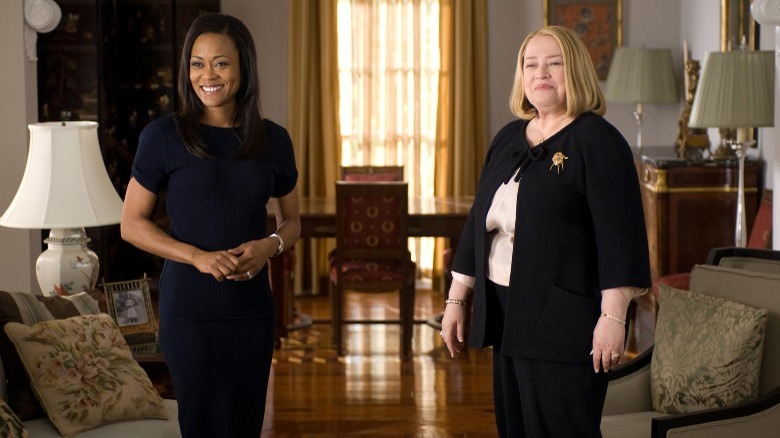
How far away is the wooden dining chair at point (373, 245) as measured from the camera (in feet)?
20.2

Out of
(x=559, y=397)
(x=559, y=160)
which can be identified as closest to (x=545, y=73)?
(x=559, y=160)

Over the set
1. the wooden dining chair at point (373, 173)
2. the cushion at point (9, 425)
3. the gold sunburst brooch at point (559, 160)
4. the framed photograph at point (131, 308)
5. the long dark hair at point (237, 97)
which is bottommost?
the cushion at point (9, 425)

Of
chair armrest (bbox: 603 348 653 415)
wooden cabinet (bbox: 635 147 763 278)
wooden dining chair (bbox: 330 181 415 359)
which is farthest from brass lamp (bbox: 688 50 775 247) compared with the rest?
chair armrest (bbox: 603 348 653 415)

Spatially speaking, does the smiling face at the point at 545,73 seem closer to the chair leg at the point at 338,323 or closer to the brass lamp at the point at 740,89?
the brass lamp at the point at 740,89

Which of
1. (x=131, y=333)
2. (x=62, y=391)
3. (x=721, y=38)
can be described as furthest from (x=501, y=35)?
(x=62, y=391)

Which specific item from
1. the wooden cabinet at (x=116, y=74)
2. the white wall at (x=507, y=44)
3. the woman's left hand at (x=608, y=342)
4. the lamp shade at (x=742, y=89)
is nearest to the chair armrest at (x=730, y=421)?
the woman's left hand at (x=608, y=342)

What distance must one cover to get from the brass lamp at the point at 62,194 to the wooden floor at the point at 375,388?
136 centimetres

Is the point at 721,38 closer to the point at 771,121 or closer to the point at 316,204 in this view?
the point at 771,121

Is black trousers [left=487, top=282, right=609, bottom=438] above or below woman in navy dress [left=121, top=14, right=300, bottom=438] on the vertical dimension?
below

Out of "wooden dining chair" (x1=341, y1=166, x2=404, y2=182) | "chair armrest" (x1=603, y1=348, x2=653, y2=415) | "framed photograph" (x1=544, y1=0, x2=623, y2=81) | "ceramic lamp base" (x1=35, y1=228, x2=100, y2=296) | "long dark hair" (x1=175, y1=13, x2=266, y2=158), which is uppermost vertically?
"framed photograph" (x1=544, y1=0, x2=623, y2=81)

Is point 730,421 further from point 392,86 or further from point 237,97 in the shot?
point 392,86

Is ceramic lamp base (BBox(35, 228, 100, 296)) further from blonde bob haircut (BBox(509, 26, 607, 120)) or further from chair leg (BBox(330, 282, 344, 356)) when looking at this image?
chair leg (BBox(330, 282, 344, 356))

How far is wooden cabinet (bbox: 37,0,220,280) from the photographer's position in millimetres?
7285

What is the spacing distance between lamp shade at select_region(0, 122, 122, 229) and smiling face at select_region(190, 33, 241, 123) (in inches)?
50.0
